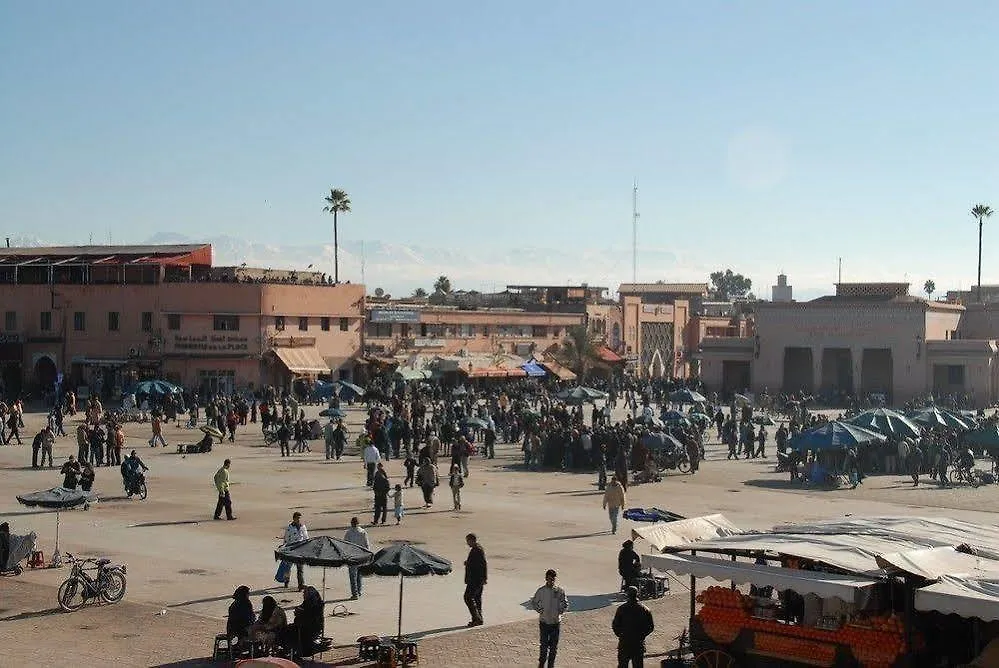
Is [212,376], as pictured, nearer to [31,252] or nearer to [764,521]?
[31,252]

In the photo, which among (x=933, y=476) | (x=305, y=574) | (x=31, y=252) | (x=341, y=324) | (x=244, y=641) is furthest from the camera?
(x=31, y=252)

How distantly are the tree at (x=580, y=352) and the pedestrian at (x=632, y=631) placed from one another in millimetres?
66278

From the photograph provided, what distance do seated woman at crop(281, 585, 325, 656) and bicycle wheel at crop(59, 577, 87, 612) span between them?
462cm

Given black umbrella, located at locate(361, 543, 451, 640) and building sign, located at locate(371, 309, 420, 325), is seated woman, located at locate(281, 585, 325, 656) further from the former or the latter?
building sign, located at locate(371, 309, 420, 325)

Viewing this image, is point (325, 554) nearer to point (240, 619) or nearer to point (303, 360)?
A: point (240, 619)

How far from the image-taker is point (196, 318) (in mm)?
69938

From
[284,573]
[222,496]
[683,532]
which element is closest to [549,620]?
[683,532]

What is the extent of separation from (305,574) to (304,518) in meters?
6.96

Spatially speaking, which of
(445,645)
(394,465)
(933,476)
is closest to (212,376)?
(394,465)

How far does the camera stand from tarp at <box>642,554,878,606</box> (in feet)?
47.4

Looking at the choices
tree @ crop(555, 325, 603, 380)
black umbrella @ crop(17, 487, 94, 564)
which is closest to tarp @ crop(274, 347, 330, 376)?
tree @ crop(555, 325, 603, 380)

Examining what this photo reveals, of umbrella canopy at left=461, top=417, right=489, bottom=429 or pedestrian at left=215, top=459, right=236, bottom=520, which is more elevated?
umbrella canopy at left=461, top=417, right=489, bottom=429

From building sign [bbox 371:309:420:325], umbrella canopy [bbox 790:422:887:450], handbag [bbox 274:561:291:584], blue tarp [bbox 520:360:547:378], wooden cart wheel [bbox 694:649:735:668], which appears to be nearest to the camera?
wooden cart wheel [bbox 694:649:735:668]

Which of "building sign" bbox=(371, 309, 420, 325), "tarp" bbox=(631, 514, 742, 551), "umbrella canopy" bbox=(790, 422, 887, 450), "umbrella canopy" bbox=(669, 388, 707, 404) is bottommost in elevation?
"tarp" bbox=(631, 514, 742, 551)
